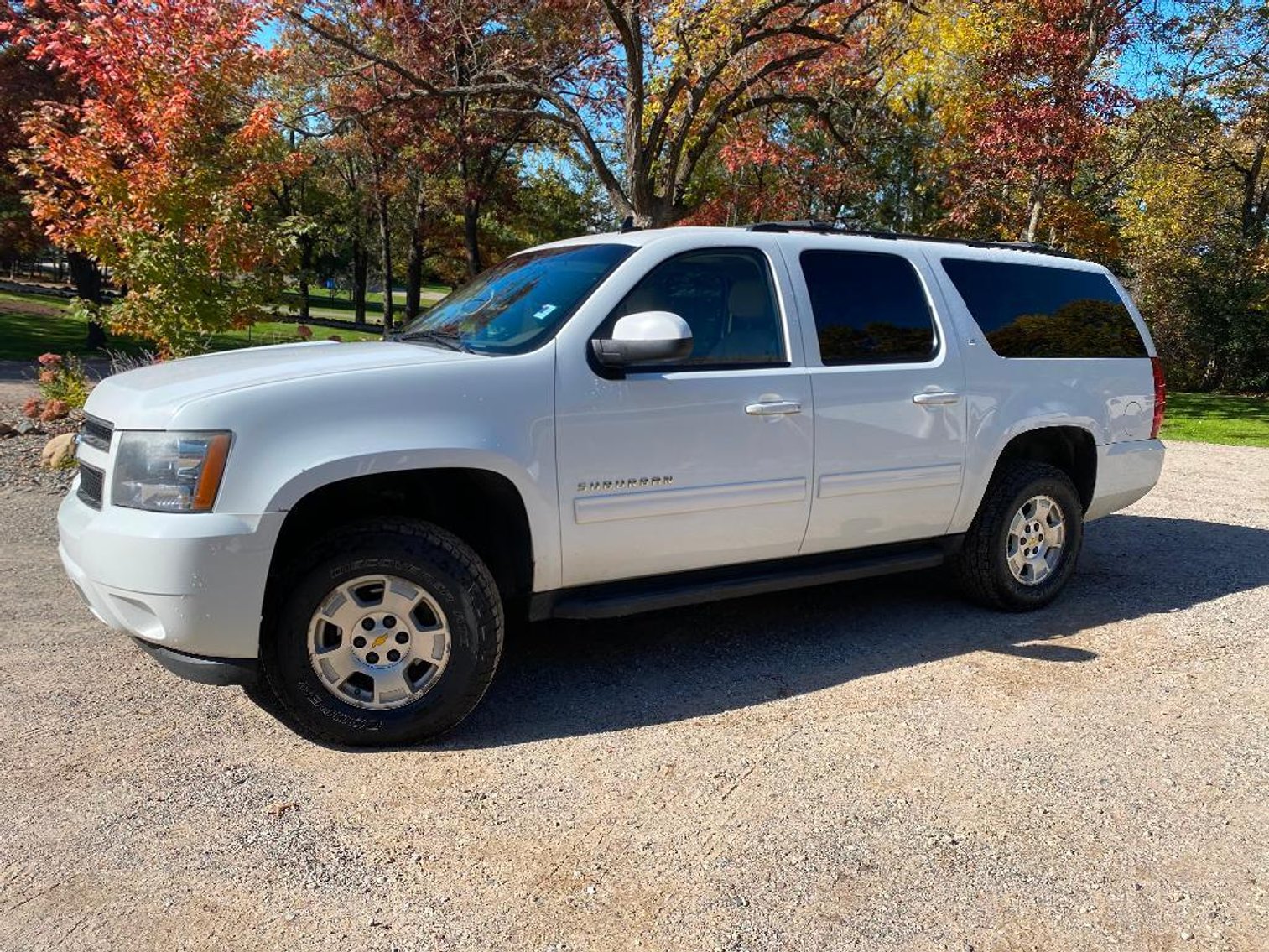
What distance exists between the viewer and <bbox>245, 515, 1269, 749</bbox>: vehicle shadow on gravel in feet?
12.4

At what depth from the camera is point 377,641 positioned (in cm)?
335

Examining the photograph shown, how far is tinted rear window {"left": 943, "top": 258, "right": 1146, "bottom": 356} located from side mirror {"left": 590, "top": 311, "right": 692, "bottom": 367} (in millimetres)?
2010

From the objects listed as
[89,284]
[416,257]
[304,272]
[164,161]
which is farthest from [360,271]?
[164,161]

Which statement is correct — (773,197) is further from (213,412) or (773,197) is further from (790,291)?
(213,412)

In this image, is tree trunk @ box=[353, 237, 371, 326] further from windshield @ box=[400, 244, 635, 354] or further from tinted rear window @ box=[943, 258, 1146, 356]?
tinted rear window @ box=[943, 258, 1146, 356]

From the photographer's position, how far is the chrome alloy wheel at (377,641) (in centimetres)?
328

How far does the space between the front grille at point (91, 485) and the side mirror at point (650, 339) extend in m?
1.90

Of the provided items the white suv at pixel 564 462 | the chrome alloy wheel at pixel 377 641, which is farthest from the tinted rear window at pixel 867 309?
the chrome alloy wheel at pixel 377 641

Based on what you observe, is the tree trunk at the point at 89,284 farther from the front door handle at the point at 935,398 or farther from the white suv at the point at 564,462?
the front door handle at the point at 935,398

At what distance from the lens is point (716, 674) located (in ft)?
13.6

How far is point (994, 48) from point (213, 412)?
1565cm

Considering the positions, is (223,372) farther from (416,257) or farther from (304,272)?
(416,257)

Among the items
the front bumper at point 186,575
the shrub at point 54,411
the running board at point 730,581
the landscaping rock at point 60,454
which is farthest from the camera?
the shrub at point 54,411

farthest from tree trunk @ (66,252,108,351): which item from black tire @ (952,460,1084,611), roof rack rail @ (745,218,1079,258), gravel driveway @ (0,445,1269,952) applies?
black tire @ (952,460,1084,611)
